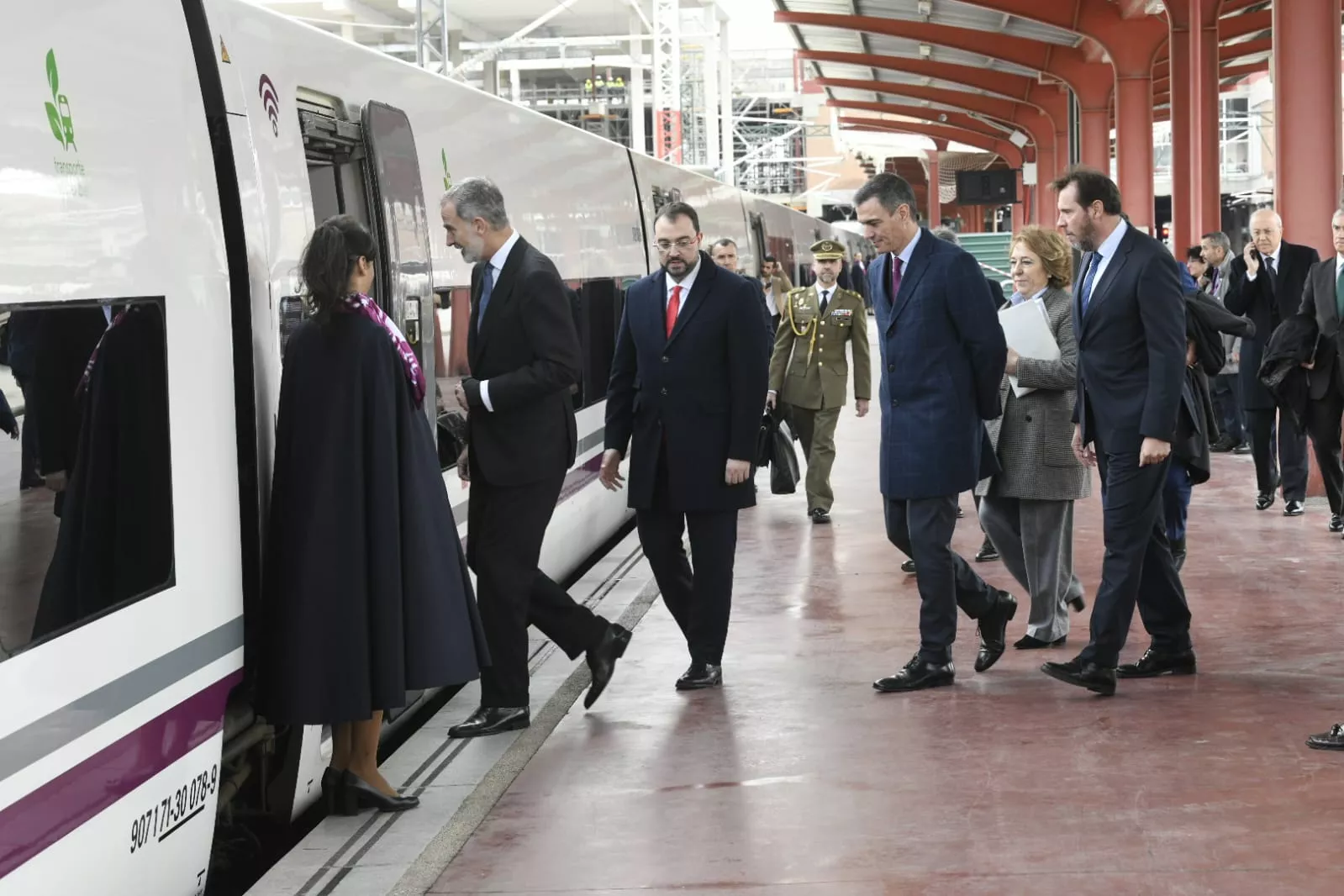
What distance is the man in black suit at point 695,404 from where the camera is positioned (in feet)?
20.6

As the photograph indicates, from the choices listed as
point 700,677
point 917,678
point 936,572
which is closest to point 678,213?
point 936,572

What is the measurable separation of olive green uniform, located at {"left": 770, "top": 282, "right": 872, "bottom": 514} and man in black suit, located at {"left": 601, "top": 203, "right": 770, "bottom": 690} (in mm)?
4601

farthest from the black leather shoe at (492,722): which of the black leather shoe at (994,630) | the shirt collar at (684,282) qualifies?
the black leather shoe at (994,630)

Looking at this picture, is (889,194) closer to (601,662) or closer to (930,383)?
(930,383)

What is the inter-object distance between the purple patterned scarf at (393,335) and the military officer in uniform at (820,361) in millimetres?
6252

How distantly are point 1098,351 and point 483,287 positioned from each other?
2.14 meters

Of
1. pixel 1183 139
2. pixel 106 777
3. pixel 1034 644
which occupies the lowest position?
pixel 1034 644

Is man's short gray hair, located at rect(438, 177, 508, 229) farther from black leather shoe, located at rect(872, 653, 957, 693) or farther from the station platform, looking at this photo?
black leather shoe, located at rect(872, 653, 957, 693)

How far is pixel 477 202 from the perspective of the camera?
18.4ft

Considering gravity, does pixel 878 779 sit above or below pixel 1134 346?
below

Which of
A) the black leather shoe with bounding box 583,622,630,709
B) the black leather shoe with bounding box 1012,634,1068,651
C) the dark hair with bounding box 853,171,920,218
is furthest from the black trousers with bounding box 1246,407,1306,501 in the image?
the black leather shoe with bounding box 583,622,630,709

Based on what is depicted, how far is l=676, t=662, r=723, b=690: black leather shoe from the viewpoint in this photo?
21.4 ft

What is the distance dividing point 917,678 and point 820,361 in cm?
484

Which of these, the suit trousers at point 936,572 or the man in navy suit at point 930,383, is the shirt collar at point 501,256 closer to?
the man in navy suit at point 930,383
